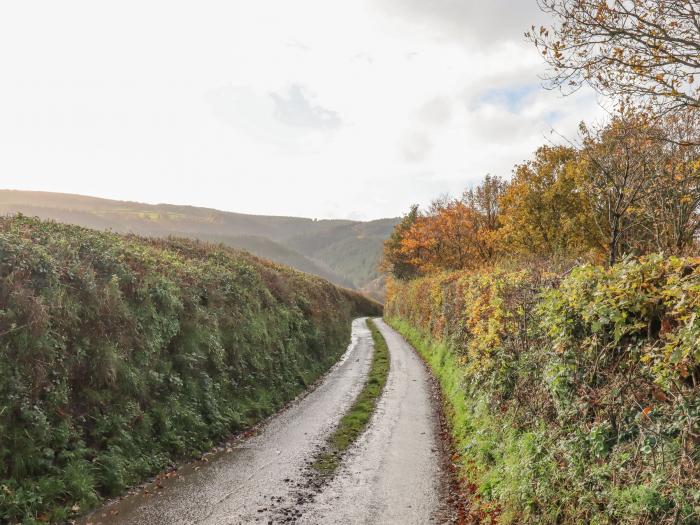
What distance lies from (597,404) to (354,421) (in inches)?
407

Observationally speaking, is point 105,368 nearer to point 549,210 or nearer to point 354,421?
point 354,421

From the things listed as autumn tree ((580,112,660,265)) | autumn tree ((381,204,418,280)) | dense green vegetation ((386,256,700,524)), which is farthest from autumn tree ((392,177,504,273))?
dense green vegetation ((386,256,700,524))

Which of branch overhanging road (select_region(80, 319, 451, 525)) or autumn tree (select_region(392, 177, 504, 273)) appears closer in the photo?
branch overhanging road (select_region(80, 319, 451, 525))

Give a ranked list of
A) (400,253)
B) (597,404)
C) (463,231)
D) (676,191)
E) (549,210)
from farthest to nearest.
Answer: (400,253), (463,231), (549,210), (676,191), (597,404)

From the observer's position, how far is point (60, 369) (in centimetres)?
978

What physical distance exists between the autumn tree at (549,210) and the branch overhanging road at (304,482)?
2094 centimetres

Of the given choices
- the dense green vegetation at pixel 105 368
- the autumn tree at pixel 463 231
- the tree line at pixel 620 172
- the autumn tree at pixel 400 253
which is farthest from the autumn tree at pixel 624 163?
the autumn tree at pixel 400 253

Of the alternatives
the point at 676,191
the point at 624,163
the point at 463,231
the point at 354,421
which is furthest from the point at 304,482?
the point at 463,231

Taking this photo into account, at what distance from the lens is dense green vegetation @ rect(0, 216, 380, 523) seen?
8.57m

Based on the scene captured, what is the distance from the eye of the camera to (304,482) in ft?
34.9

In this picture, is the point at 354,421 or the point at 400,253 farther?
the point at 400,253

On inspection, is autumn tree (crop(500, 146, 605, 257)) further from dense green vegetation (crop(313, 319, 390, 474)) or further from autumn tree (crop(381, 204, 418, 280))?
autumn tree (crop(381, 204, 418, 280))

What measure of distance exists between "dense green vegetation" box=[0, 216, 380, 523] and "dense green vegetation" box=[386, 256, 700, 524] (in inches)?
313

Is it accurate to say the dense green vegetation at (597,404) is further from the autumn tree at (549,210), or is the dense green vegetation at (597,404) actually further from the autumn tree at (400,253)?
the autumn tree at (400,253)
